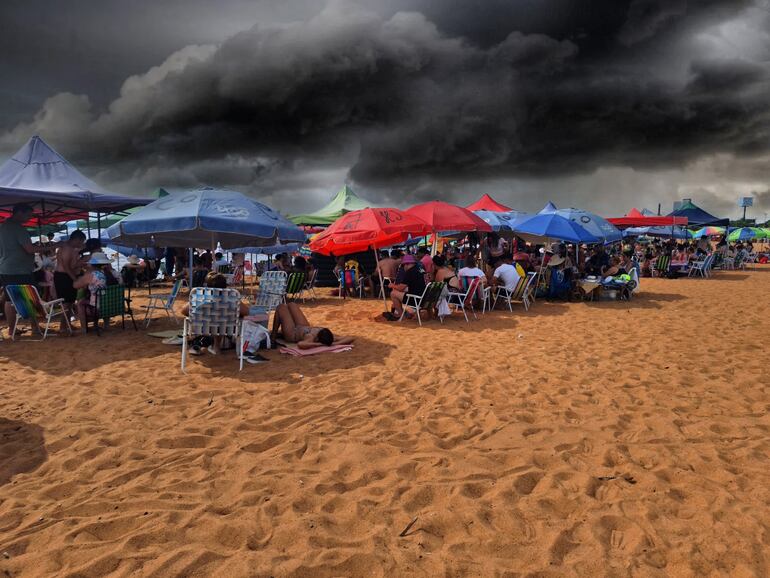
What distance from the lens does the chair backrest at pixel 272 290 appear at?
7887 mm

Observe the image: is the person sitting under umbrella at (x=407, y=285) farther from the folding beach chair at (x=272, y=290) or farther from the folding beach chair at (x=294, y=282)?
the folding beach chair at (x=294, y=282)

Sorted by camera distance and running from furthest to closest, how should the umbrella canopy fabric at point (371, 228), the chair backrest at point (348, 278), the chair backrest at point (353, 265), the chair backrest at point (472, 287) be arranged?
the chair backrest at point (353, 265), the chair backrest at point (348, 278), the chair backrest at point (472, 287), the umbrella canopy fabric at point (371, 228)

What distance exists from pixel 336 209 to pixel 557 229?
360 inches

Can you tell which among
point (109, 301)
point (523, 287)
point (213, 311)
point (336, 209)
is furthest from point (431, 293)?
point (336, 209)

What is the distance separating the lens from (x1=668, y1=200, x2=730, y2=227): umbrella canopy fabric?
837 inches

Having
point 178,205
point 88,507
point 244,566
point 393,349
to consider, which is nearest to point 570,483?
point 244,566

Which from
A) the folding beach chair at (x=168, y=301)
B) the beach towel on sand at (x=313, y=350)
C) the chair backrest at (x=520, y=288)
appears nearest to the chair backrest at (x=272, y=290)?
the folding beach chair at (x=168, y=301)

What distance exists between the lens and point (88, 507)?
2.68 m

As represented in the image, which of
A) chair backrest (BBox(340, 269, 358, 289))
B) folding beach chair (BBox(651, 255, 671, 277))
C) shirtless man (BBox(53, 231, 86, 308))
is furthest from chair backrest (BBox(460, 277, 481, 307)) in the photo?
folding beach chair (BBox(651, 255, 671, 277))

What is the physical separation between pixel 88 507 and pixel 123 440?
934mm

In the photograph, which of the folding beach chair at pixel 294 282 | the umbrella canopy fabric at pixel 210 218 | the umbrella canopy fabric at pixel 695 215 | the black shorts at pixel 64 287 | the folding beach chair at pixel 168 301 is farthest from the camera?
the umbrella canopy fabric at pixel 695 215

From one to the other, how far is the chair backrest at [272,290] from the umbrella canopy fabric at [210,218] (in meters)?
0.88

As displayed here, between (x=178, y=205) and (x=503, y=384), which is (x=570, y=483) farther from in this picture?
(x=178, y=205)

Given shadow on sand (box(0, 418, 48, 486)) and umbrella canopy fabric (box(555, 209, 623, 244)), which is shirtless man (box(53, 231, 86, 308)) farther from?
umbrella canopy fabric (box(555, 209, 623, 244))
